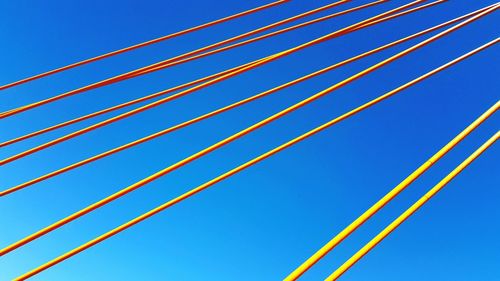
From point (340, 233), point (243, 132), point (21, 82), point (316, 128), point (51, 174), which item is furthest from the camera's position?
point (21, 82)

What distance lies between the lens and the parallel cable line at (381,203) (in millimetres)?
2164

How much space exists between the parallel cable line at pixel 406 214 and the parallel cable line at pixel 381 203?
0.10m

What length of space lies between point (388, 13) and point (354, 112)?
1.15 m

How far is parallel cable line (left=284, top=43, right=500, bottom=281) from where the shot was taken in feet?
7.10

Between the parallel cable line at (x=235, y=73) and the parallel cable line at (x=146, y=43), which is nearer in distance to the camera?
the parallel cable line at (x=235, y=73)

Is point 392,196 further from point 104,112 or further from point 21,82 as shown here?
point 21,82

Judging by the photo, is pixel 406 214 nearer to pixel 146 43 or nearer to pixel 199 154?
pixel 199 154

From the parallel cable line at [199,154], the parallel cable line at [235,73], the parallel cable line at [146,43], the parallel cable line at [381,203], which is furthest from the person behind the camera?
the parallel cable line at [146,43]

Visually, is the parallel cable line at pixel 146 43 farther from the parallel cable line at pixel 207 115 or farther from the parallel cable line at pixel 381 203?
the parallel cable line at pixel 381 203

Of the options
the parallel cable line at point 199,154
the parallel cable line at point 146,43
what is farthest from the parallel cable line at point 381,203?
the parallel cable line at point 146,43

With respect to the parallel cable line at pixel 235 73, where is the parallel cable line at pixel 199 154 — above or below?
below

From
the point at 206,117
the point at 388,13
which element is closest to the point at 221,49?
the point at 206,117

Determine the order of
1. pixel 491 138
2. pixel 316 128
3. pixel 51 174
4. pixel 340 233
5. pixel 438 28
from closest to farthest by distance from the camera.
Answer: pixel 340 233 → pixel 491 138 → pixel 316 128 → pixel 51 174 → pixel 438 28

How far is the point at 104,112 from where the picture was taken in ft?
16.2
